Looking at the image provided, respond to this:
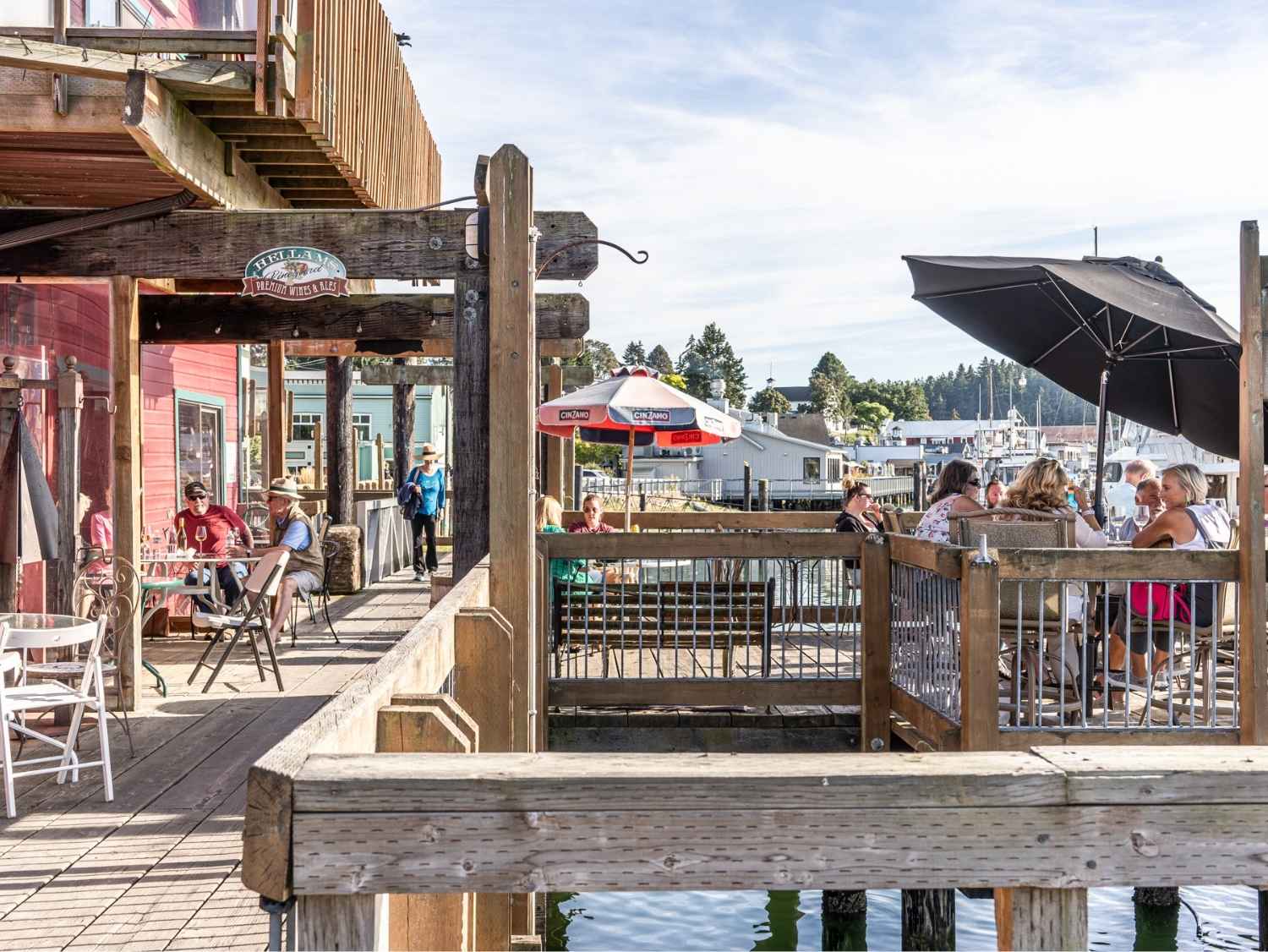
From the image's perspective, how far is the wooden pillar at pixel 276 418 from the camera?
1208 centimetres

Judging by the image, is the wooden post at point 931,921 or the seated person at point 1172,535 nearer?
the wooden post at point 931,921

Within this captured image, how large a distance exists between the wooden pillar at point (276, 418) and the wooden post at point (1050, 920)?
10807 millimetres

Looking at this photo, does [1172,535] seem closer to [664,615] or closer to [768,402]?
[664,615]

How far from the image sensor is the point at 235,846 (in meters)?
4.94

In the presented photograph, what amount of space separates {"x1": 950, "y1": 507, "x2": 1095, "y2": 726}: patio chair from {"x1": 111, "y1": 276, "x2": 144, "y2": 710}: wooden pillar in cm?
489

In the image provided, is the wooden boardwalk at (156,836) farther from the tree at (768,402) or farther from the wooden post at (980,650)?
the tree at (768,402)

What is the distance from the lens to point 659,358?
129875 millimetres

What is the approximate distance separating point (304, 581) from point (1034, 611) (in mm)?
6191

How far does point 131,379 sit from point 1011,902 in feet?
22.3

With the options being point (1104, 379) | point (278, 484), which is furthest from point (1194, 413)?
point (278, 484)

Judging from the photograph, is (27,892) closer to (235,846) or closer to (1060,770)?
(235,846)

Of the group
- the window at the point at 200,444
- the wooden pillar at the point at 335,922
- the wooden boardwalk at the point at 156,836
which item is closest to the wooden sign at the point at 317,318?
the wooden boardwalk at the point at 156,836

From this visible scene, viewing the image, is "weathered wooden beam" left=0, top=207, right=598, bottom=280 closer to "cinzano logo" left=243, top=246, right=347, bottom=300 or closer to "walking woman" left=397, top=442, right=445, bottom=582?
"cinzano logo" left=243, top=246, right=347, bottom=300

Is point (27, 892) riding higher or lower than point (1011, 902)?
lower
